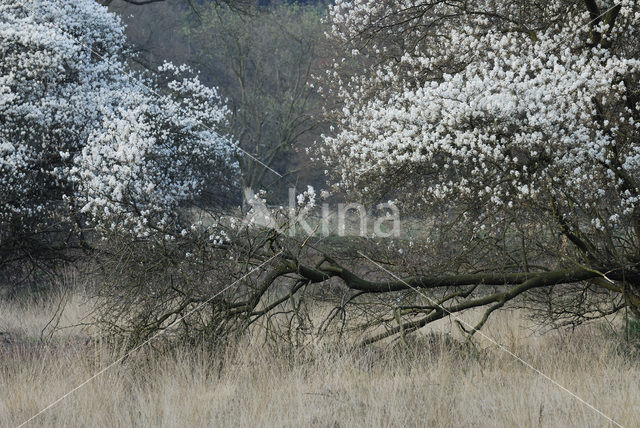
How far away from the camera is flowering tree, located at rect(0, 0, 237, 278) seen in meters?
12.7

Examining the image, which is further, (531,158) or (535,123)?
(531,158)

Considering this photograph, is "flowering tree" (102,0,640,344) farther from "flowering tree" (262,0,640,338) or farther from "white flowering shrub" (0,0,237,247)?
"white flowering shrub" (0,0,237,247)

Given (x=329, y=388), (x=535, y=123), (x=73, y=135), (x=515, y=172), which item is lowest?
(x=329, y=388)

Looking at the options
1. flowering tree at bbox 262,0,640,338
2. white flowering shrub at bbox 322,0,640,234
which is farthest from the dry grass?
white flowering shrub at bbox 322,0,640,234

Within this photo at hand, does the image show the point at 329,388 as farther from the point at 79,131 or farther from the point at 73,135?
the point at 79,131

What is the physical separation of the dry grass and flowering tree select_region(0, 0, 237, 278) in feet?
15.2

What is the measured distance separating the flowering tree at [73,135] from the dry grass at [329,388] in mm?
4620

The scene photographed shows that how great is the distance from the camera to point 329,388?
6734mm

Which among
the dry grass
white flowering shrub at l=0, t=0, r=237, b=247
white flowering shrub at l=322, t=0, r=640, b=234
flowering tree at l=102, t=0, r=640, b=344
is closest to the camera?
the dry grass

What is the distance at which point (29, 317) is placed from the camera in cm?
1184

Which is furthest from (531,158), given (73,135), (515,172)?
(73,135)

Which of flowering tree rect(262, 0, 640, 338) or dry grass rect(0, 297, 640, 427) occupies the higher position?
flowering tree rect(262, 0, 640, 338)

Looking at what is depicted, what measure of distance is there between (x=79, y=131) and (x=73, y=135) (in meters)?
0.18

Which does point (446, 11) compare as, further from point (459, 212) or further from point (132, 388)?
point (132, 388)
